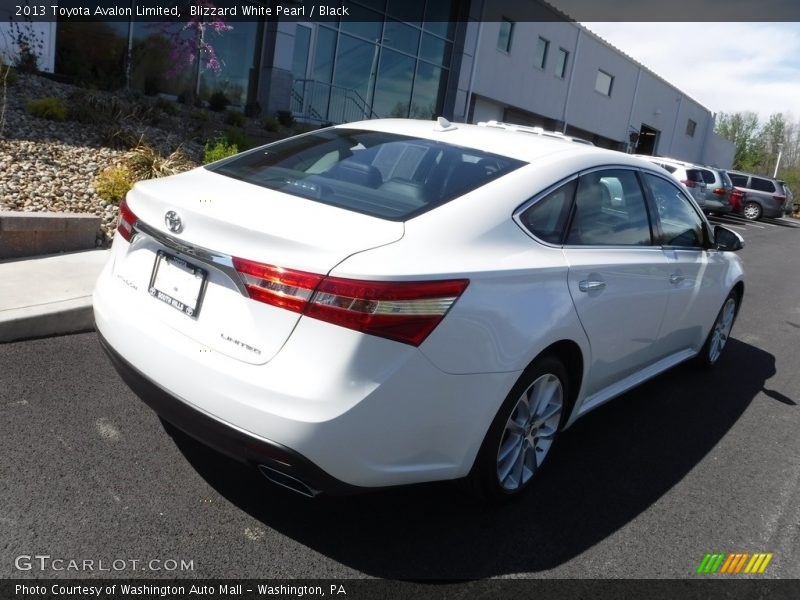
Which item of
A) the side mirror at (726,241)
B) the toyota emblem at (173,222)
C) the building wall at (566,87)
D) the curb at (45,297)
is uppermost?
the building wall at (566,87)

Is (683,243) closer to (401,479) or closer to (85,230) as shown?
(401,479)

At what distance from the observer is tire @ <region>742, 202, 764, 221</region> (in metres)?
28.3

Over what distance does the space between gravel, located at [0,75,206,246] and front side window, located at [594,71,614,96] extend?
26394mm

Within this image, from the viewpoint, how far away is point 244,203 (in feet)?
9.04

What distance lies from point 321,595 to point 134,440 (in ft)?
4.37

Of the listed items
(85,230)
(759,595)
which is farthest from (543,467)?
(85,230)

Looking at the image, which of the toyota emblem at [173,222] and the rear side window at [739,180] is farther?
the rear side window at [739,180]

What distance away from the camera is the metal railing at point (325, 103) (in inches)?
699

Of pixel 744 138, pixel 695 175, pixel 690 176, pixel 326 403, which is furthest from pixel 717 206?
pixel 744 138

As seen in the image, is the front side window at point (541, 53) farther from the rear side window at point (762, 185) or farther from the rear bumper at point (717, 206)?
the rear side window at point (762, 185)

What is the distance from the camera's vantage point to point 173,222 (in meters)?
2.75

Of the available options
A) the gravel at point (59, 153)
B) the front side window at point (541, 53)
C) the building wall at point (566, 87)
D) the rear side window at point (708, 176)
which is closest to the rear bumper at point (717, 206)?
the rear side window at point (708, 176)

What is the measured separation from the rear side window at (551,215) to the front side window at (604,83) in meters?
31.3

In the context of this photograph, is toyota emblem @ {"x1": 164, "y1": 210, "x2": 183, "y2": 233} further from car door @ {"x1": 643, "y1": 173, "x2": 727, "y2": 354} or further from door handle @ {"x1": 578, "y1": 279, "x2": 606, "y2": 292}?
car door @ {"x1": 643, "y1": 173, "x2": 727, "y2": 354}
